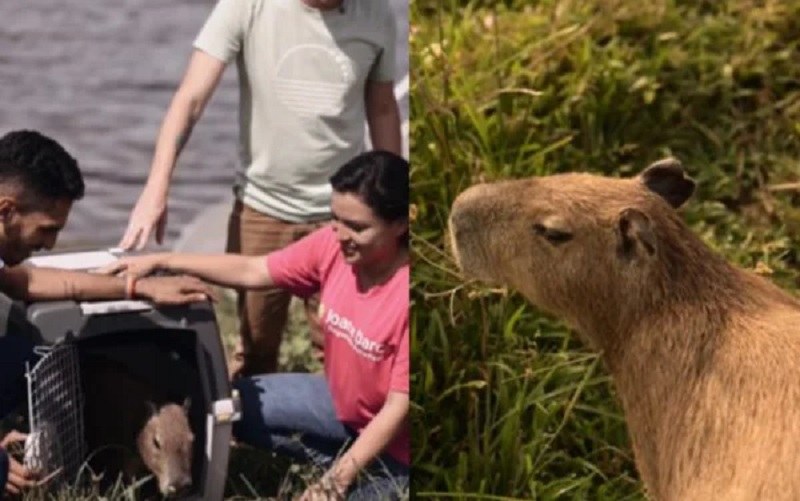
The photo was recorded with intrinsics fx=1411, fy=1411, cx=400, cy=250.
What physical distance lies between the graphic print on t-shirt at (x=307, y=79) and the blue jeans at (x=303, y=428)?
33 centimetres

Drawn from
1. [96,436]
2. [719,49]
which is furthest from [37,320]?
[719,49]

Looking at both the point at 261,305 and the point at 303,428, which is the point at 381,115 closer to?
the point at 261,305

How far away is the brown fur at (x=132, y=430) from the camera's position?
5.14 feet

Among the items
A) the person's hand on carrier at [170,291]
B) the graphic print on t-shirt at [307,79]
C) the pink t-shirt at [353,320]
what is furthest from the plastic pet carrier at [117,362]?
the graphic print on t-shirt at [307,79]

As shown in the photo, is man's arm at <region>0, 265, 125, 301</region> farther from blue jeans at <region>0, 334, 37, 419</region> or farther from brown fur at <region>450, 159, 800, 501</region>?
brown fur at <region>450, 159, 800, 501</region>

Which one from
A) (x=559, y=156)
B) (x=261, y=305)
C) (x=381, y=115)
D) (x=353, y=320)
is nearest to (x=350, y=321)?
(x=353, y=320)

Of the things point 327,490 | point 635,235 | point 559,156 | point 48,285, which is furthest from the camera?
point 559,156

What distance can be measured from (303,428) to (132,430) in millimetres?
200

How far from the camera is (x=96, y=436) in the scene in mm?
1590

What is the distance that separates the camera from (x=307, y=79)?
62.7 inches

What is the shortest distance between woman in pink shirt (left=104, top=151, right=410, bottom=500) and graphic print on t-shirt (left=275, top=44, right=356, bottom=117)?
3.2 inches

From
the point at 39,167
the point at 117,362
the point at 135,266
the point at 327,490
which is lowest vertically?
the point at 327,490

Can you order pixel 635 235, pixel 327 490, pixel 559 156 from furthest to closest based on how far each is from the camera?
1. pixel 559 156
2. pixel 327 490
3. pixel 635 235

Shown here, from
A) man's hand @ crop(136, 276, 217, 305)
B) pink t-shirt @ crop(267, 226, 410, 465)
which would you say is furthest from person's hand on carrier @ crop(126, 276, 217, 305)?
pink t-shirt @ crop(267, 226, 410, 465)
